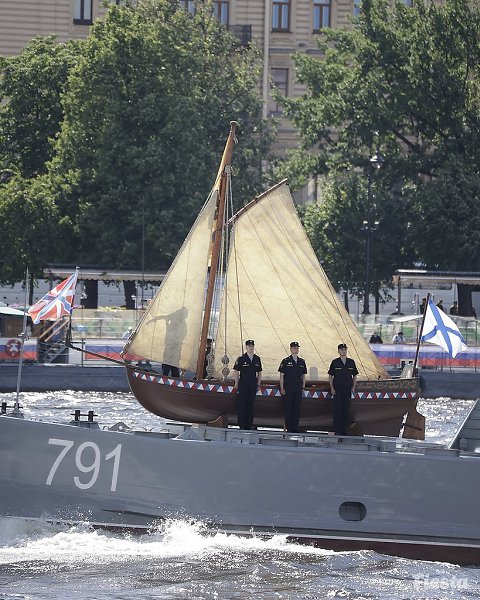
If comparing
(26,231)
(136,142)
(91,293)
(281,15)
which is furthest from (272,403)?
(281,15)

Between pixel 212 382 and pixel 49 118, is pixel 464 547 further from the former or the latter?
pixel 49 118

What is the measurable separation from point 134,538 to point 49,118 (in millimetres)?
52182

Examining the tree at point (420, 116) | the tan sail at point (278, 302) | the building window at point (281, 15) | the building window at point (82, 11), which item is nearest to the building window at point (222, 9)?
the building window at point (281, 15)

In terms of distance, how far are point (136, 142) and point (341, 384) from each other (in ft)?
141

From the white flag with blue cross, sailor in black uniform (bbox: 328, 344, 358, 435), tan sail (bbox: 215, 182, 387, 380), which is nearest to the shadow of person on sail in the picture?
tan sail (bbox: 215, 182, 387, 380)

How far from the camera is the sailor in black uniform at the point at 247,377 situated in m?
27.4

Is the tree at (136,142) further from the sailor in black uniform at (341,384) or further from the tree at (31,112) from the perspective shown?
the sailor in black uniform at (341,384)

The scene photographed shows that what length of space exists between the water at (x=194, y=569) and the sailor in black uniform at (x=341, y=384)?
2723 mm

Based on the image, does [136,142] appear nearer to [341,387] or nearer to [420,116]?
[420,116]

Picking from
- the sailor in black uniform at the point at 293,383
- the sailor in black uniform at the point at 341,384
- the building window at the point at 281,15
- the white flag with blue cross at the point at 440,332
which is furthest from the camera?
the building window at the point at 281,15

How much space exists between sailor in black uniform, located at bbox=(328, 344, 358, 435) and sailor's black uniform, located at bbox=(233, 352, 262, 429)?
120cm

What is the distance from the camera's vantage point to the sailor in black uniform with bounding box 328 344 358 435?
1088 inches

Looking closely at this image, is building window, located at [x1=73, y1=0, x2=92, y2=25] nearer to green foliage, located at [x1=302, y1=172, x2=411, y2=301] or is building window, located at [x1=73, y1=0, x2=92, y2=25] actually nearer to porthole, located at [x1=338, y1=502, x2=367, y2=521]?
green foliage, located at [x1=302, y1=172, x2=411, y2=301]

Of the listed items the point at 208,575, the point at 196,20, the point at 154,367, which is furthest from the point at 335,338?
the point at 196,20
